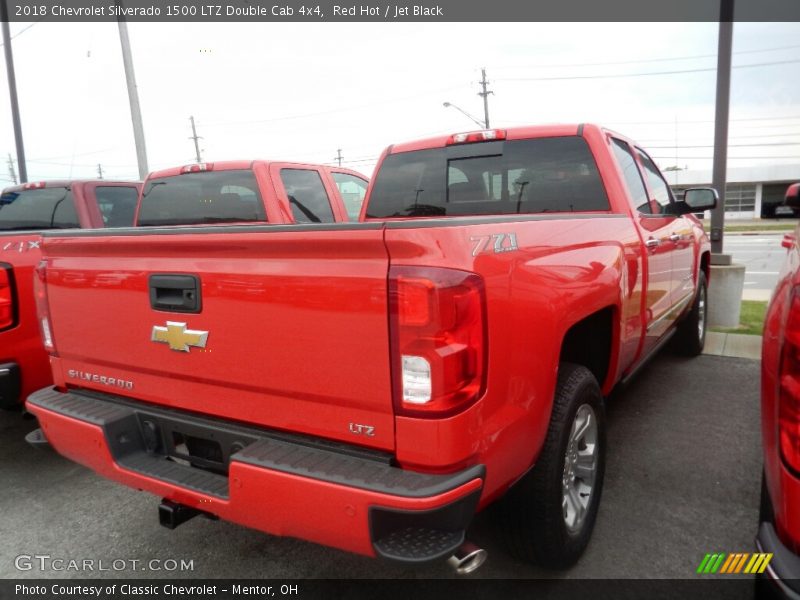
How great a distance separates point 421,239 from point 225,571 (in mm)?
1917

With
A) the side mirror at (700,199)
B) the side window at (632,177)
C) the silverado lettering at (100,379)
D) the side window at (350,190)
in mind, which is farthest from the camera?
the side window at (350,190)

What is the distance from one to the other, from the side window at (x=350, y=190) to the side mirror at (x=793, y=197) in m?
4.97

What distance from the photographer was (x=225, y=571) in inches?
104

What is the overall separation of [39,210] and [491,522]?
546 cm

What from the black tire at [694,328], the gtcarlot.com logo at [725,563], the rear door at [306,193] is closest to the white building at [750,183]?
the black tire at [694,328]

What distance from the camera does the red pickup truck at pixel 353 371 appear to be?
1.70 m

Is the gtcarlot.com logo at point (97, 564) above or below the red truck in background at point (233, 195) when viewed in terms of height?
below

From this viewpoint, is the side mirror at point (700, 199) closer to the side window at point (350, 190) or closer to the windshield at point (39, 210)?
the side window at point (350, 190)

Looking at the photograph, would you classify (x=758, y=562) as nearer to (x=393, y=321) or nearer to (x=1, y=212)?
(x=393, y=321)

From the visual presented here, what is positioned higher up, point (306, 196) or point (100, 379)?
point (306, 196)

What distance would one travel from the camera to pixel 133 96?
440 inches

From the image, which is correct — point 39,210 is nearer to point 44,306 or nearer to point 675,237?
point 44,306

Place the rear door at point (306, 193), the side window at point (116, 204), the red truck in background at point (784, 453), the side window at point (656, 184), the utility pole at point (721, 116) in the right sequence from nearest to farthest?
the red truck in background at point (784, 453)
the side window at point (656, 184)
the rear door at point (306, 193)
the side window at point (116, 204)
the utility pole at point (721, 116)

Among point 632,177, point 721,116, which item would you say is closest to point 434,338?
point 632,177
